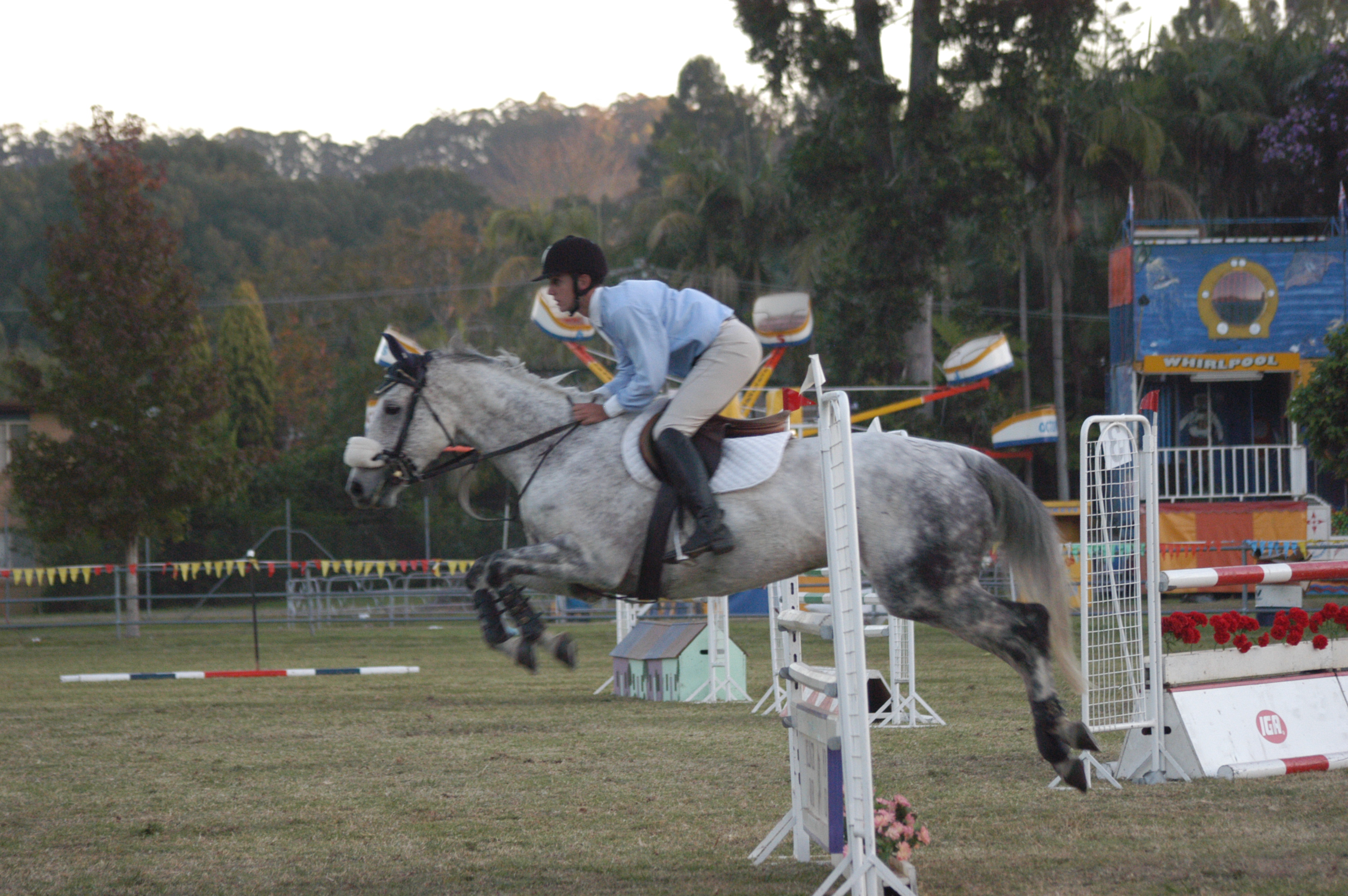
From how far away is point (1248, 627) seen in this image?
6473 millimetres

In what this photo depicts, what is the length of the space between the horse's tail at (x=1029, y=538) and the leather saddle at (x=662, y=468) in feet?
2.80

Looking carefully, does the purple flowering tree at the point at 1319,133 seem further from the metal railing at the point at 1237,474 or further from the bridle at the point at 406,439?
the bridle at the point at 406,439

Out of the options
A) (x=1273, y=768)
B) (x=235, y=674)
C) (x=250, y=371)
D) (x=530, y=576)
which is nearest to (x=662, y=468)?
(x=530, y=576)

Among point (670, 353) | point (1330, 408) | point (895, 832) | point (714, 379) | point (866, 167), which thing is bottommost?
point (895, 832)

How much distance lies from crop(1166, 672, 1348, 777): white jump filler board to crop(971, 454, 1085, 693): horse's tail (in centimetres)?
158

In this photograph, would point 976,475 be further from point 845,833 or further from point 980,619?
point 845,833

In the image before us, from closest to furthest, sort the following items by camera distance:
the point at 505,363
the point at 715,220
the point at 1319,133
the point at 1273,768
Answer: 1. the point at 505,363
2. the point at 1273,768
3. the point at 1319,133
4. the point at 715,220

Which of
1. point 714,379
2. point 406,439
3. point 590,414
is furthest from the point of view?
point 406,439

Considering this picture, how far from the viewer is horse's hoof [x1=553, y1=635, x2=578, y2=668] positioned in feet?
15.1

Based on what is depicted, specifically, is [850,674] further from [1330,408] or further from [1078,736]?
[1330,408]

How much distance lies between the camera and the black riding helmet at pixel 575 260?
4793mm

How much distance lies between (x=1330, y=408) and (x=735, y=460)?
45.1ft

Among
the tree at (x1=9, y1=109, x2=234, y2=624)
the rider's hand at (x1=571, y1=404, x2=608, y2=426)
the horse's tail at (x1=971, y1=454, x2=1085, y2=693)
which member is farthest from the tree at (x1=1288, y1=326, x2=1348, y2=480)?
the tree at (x1=9, y1=109, x2=234, y2=624)

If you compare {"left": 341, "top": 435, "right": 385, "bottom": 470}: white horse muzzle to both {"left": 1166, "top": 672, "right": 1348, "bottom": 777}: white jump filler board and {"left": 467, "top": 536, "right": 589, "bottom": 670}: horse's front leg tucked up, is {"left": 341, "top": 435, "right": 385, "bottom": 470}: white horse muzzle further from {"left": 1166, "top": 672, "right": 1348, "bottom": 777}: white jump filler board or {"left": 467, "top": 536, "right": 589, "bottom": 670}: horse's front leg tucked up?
{"left": 1166, "top": 672, "right": 1348, "bottom": 777}: white jump filler board
